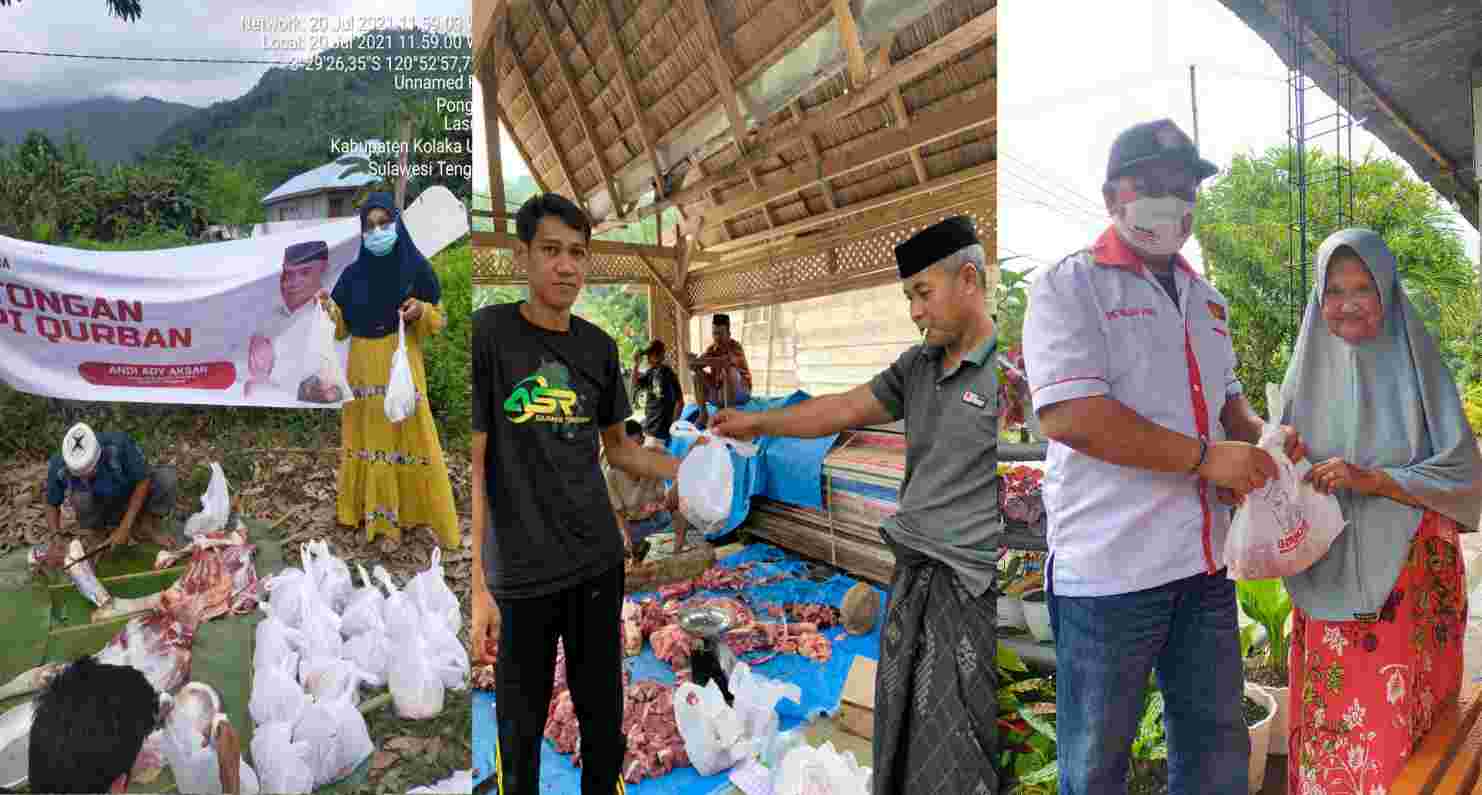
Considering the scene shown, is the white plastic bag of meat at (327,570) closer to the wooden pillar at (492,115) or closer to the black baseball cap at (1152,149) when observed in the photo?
the wooden pillar at (492,115)

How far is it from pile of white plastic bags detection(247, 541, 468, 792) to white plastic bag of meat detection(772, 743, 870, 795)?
2.79ft

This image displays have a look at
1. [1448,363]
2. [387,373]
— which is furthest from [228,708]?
[1448,363]

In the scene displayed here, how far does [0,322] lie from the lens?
203 centimetres

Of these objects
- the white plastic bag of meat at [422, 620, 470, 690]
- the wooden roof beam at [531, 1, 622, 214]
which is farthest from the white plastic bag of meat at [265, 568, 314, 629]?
the wooden roof beam at [531, 1, 622, 214]

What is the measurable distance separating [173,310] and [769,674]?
1832 mm

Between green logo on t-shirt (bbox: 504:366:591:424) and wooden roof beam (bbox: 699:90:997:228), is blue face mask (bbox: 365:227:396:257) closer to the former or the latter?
green logo on t-shirt (bbox: 504:366:591:424)

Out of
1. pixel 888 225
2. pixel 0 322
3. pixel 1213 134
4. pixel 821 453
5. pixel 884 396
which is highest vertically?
pixel 1213 134

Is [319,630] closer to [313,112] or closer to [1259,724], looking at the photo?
[313,112]

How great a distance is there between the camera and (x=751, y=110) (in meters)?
2.10

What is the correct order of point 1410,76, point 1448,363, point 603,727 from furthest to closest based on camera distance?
point 603,727, point 1410,76, point 1448,363

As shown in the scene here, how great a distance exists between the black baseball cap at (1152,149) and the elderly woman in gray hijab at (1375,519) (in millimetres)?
344

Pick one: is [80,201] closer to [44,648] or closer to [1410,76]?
[44,648]

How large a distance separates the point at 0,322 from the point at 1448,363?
331 cm

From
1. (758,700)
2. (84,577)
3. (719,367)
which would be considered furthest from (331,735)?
(719,367)
